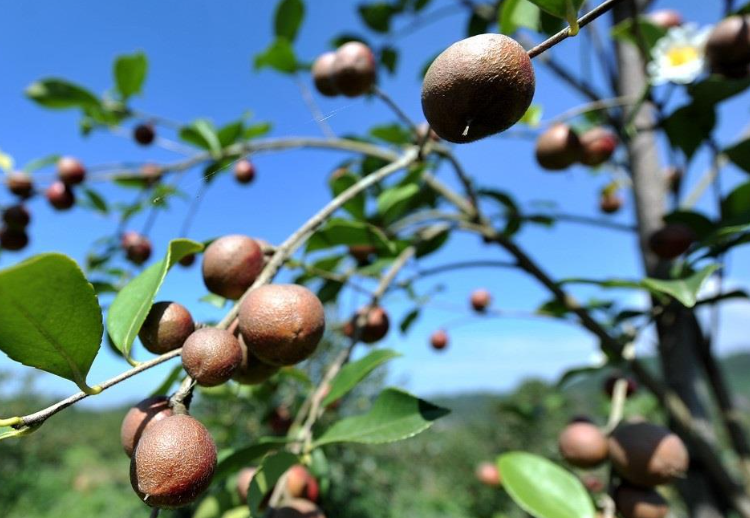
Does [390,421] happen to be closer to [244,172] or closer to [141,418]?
[141,418]

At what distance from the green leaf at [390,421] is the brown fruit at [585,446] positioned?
40cm

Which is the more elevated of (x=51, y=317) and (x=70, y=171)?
(x=51, y=317)

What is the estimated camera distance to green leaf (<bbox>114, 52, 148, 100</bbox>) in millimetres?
1398

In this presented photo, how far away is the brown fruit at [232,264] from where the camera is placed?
1.68 feet

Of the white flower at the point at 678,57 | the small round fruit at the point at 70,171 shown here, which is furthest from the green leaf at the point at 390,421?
the small round fruit at the point at 70,171

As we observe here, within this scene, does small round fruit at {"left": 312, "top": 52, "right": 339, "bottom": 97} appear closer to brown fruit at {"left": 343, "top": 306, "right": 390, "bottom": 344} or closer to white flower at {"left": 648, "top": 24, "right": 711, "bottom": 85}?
brown fruit at {"left": 343, "top": 306, "right": 390, "bottom": 344}

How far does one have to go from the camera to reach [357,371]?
642 mm

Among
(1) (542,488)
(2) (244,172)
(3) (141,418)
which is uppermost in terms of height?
(3) (141,418)

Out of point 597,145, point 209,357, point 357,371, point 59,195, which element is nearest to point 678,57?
point 597,145

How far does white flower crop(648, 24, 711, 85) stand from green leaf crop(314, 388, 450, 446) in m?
0.76

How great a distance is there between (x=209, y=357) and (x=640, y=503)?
0.66m

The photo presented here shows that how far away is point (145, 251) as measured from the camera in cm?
128

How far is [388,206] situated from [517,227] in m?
0.52

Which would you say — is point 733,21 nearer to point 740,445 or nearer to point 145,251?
point 740,445
